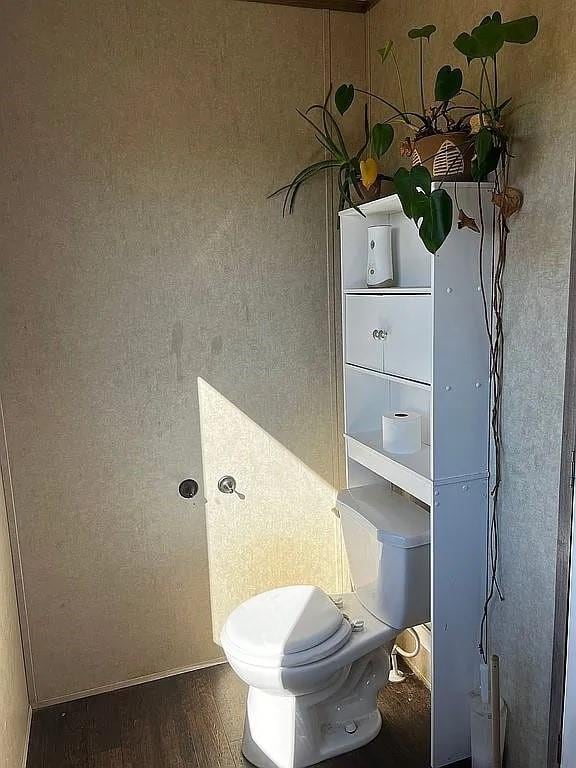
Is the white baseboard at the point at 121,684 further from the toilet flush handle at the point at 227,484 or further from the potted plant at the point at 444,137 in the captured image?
the potted plant at the point at 444,137

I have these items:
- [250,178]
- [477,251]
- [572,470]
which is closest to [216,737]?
[572,470]

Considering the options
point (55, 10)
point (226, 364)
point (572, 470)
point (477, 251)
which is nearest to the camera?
point (572, 470)

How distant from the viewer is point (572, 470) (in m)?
1.60

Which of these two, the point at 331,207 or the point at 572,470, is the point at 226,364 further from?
the point at 572,470

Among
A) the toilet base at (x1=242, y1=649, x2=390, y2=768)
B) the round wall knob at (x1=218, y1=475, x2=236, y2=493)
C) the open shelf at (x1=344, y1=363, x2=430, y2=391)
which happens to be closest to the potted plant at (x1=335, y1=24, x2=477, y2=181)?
the open shelf at (x1=344, y1=363, x2=430, y2=391)

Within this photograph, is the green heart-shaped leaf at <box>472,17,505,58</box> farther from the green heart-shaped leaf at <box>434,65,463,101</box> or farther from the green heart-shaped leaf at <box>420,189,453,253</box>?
the green heart-shaped leaf at <box>420,189,453,253</box>

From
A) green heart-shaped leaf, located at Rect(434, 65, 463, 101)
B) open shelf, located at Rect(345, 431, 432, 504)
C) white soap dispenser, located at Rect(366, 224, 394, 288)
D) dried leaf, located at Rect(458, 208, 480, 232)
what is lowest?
open shelf, located at Rect(345, 431, 432, 504)

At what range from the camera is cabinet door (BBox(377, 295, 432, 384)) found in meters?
1.81

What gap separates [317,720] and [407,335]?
48.3 inches

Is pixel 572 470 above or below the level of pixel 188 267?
below

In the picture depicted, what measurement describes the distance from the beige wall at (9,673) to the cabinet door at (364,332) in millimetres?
1246

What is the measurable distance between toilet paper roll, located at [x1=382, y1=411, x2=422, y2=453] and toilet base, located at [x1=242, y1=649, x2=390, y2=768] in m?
0.69

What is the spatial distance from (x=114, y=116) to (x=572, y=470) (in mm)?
1730

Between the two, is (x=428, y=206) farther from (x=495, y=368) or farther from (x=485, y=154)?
(x=495, y=368)
